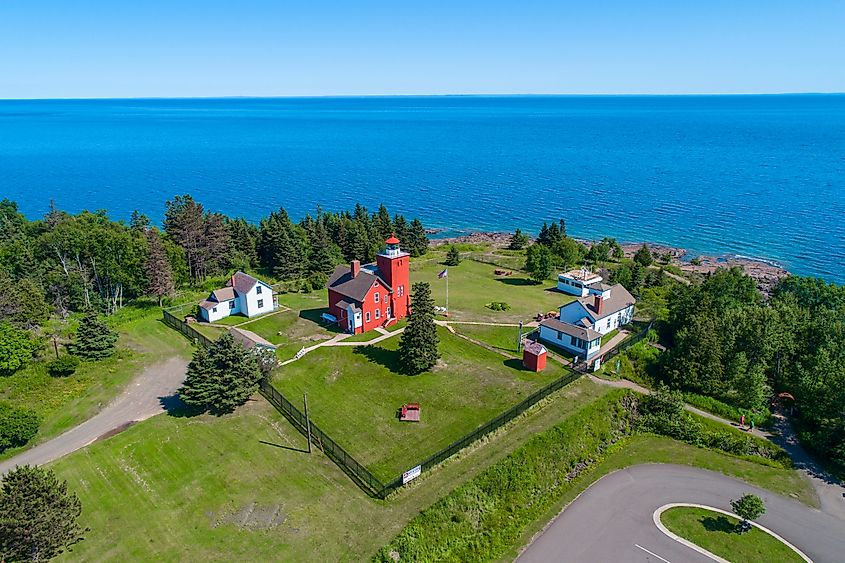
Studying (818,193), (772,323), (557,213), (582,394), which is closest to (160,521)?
(582,394)

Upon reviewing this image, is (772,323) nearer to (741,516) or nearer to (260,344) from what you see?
(741,516)

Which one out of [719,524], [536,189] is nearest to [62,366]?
[719,524]

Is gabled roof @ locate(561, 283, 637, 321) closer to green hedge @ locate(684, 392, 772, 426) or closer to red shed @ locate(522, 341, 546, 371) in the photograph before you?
red shed @ locate(522, 341, 546, 371)

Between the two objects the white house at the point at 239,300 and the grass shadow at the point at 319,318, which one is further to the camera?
the white house at the point at 239,300

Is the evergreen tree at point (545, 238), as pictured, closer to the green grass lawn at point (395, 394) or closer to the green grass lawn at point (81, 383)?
the green grass lawn at point (395, 394)

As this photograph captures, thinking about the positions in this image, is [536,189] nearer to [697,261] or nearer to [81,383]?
[697,261]

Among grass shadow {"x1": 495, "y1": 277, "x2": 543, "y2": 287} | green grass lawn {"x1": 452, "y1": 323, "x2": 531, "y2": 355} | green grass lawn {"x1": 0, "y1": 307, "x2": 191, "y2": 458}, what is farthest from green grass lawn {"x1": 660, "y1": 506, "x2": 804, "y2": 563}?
green grass lawn {"x1": 0, "y1": 307, "x2": 191, "y2": 458}

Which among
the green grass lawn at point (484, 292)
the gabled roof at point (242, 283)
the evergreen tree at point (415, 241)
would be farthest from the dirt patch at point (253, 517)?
the evergreen tree at point (415, 241)
